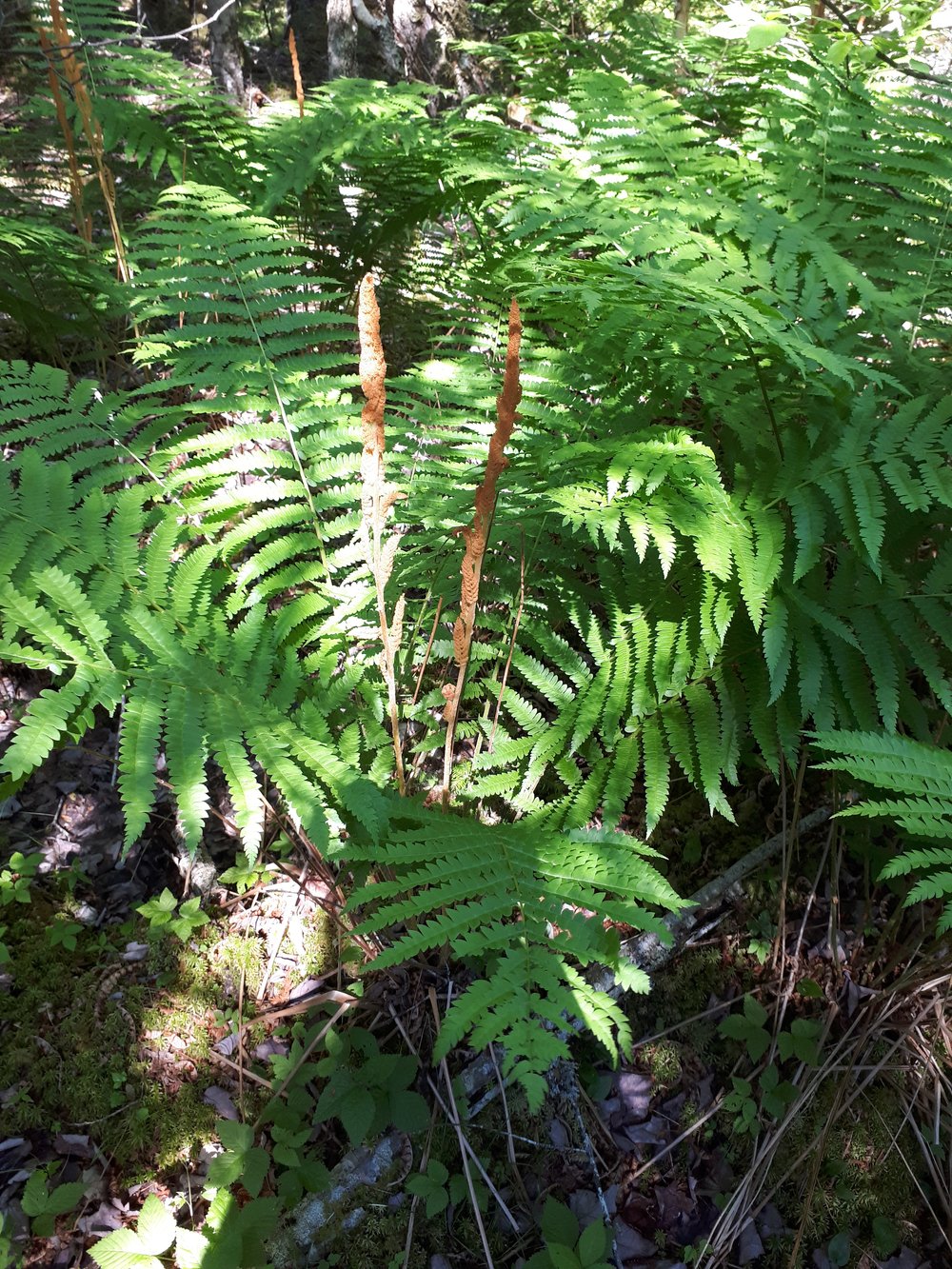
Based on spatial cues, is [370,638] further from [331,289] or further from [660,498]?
[331,289]

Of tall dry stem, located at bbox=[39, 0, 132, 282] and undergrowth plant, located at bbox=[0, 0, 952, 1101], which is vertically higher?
tall dry stem, located at bbox=[39, 0, 132, 282]

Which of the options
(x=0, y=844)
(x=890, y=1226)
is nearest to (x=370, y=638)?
(x=0, y=844)

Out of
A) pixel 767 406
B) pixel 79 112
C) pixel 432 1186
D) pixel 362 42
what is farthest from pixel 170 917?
pixel 362 42

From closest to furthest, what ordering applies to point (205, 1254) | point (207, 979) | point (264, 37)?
point (205, 1254) → point (207, 979) → point (264, 37)

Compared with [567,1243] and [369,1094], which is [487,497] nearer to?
[369,1094]

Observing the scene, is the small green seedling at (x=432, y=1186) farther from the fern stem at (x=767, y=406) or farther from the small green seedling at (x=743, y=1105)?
the fern stem at (x=767, y=406)

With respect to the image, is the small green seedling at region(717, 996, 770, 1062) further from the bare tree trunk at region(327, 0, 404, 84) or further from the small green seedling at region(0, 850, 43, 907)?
the bare tree trunk at region(327, 0, 404, 84)

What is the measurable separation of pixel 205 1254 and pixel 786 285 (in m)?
2.81

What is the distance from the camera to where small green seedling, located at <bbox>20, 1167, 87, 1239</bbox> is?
1.73 m

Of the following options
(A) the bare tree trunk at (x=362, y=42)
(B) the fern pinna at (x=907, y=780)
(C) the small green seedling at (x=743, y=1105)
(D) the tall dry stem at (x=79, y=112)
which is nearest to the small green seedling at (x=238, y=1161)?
(C) the small green seedling at (x=743, y=1105)

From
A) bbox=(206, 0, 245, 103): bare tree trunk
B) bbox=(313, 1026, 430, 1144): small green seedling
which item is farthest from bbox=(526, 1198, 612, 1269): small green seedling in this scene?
bbox=(206, 0, 245, 103): bare tree trunk

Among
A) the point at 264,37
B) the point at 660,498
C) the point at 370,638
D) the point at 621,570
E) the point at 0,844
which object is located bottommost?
the point at 0,844

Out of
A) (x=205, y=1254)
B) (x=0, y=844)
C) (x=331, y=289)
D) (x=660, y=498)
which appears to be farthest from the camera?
(x=331, y=289)

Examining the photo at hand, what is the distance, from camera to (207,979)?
7.12 feet
